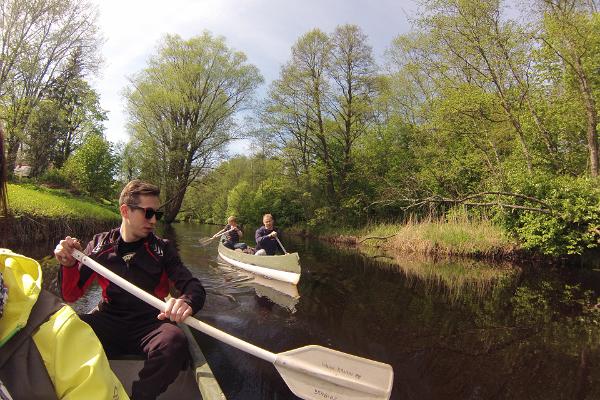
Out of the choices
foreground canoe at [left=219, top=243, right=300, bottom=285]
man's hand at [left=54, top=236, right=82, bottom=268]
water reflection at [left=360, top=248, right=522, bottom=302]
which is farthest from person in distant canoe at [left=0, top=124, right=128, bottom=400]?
water reflection at [left=360, top=248, right=522, bottom=302]

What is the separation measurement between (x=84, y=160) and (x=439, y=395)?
25.1m

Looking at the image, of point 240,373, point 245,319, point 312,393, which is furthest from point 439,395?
point 245,319

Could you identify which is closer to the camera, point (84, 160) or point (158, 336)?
point (158, 336)

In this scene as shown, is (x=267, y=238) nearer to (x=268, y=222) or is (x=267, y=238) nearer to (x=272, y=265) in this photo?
(x=268, y=222)

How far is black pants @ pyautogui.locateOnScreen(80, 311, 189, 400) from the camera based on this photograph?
2.51 m

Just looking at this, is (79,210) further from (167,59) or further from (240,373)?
(167,59)

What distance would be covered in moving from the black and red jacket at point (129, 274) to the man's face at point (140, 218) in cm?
10

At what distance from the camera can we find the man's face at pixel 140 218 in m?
2.98

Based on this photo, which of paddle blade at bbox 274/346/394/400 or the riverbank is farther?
the riverbank

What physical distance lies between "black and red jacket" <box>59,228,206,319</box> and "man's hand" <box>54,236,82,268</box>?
0.07 metres

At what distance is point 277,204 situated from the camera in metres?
35.6

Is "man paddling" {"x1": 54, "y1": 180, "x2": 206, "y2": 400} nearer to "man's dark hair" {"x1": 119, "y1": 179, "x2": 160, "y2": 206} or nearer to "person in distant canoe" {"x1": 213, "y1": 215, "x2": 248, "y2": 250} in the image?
"man's dark hair" {"x1": 119, "y1": 179, "x2": 160, "y2": 206}

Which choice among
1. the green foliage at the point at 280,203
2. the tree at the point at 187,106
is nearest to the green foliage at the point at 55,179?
the tree at the point at 187,106

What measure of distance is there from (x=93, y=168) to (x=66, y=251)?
79.4ft
